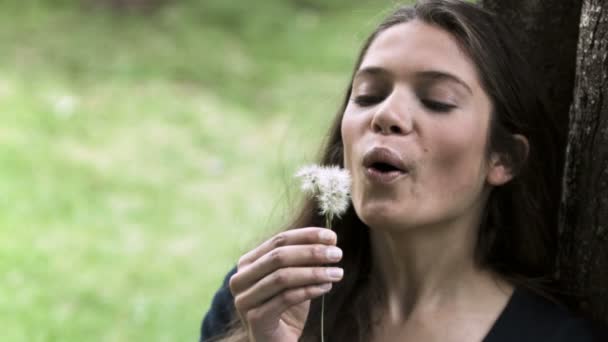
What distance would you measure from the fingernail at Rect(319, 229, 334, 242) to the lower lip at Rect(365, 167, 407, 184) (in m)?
0.27

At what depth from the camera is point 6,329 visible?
4879 millimetres

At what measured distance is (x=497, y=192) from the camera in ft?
8.46

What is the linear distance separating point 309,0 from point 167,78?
2432mm

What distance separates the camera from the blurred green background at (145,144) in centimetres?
537

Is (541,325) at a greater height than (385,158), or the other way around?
(385,158)

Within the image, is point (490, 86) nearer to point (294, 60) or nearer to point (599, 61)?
point (599, 61)

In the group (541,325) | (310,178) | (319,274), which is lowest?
(541,325)

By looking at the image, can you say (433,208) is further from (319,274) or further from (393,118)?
(319,274)

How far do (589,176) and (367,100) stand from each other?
54cm

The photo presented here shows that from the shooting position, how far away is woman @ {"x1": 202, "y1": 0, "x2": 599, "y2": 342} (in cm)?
218

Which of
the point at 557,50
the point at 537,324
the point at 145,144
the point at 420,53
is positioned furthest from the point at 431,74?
the point at 145,144

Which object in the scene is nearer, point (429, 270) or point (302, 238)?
point (302, 238)

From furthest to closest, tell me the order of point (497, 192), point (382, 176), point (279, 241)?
point (497, 192) → point (382, 176) → point (279, 241)

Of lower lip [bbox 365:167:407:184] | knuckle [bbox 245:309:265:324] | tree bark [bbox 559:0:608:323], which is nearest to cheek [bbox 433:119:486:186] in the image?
lower lip [bbox 365:167:407:184]
